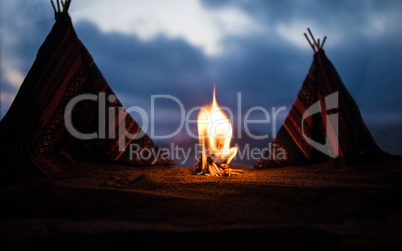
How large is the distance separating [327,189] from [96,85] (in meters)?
2.77

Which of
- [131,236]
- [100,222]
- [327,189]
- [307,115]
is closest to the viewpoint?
[131,236]

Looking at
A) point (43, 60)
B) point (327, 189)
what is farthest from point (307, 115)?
point (43, 60)

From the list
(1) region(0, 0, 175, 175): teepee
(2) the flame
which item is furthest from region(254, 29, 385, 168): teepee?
(1) region(0, 0, 175, 175): teepee

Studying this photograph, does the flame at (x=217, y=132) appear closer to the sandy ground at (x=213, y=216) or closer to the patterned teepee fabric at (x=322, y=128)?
the patterned teepee fabric at (x=322, y=128)

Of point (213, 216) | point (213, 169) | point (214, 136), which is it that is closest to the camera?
point (213, 216)

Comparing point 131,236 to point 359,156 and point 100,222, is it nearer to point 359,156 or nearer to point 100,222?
point 100,222

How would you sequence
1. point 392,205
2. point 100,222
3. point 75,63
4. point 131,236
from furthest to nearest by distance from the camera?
point 75,63 → point 392,205 → point 100,222 → point 131,236

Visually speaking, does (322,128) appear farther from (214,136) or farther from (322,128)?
(214,136)

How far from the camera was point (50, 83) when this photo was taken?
2.61 m

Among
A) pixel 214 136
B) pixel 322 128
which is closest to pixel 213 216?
pixel 214 136

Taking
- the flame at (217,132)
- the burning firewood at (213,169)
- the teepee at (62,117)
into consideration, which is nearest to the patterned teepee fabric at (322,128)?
the flame at (217,132)

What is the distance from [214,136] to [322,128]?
139 cm

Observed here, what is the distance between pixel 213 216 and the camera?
1.21 metres

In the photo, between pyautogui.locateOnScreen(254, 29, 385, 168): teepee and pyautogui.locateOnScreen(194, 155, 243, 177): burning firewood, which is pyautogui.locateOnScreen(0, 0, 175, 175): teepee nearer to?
pyautogui.locateOnScreen(194, 155, 243, 177): burning firewood
